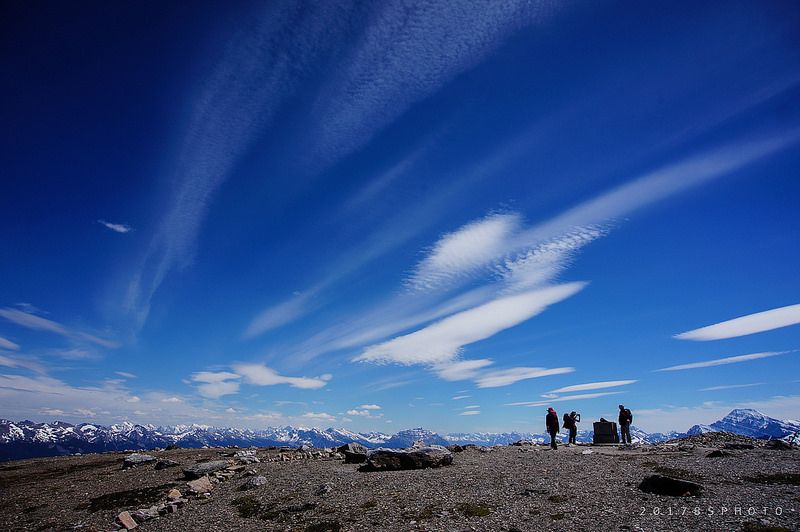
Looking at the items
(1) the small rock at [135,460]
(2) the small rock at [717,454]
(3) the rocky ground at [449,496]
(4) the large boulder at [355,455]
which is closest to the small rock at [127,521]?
(3) the rocky ground at [449,496]

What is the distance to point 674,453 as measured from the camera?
117ft

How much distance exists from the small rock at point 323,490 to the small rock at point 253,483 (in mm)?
5964

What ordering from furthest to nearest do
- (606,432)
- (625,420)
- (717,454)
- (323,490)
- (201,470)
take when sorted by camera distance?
1. (606,432)
2. (625,420)
3. (201,470)
4. (717,454)
5. (323,490)

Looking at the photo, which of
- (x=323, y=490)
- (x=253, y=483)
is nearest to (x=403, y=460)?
(x=323, y=490)

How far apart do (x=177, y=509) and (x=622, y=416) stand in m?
→ 46.4

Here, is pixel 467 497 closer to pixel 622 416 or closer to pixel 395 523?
pixel 395 523

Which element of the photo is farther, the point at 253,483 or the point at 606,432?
the point at 606,432

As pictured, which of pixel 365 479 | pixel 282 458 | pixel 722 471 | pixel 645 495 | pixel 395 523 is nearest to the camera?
pixel 395 523

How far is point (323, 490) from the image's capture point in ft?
81.9

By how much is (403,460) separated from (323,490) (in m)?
8.89

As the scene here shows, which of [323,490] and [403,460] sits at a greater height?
[403,460]

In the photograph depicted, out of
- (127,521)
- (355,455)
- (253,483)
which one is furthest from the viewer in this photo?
(355,455)

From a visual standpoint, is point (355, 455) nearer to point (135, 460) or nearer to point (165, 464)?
point (165, 464)

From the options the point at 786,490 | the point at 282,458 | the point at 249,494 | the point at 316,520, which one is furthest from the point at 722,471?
the point at 282,458
